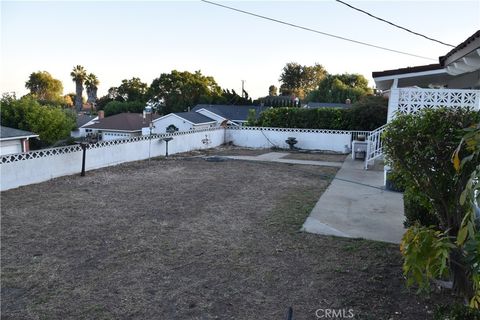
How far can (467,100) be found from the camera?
8336 millimetres

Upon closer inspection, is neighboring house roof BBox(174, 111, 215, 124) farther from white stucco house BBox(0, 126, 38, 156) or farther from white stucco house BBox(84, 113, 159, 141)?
white stucco house BBox(0, 126, 38, 156)

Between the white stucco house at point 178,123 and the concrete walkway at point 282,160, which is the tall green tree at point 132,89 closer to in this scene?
the white stucco house at point 178,123

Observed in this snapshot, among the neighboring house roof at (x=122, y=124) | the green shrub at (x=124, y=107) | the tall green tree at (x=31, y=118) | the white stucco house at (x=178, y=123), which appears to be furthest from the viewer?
the green shrub at (x=124, y=107)

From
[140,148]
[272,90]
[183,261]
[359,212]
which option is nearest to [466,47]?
[359,212]

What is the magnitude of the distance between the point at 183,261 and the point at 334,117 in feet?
52.3

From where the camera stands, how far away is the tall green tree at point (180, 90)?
46.4 m

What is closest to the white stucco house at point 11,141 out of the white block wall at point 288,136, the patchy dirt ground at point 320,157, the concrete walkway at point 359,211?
the white block wall at point 288,136

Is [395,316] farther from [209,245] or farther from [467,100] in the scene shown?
[467,100]

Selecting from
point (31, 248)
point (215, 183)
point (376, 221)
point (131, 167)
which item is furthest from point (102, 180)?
point (376, 221)

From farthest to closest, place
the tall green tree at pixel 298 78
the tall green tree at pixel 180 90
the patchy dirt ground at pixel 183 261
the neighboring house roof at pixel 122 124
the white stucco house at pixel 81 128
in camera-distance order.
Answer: the tall green tree at pixel 298 78 → the tall green tree at pixel 180 90 → the white stucco house at pixel 81 128 → the neighboring house roof at pixel 122 124 → the patchy dirt ground at pixel 183 261

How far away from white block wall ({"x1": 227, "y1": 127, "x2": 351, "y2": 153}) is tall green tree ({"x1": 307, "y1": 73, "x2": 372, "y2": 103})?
24074mm

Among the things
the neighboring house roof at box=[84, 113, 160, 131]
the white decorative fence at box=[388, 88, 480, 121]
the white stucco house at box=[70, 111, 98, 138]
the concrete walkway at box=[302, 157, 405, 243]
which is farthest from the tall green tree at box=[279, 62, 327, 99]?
the concrete walkway at box=[302, 157, 405, 243]

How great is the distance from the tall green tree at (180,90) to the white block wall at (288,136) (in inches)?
1004

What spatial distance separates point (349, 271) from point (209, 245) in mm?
1887
